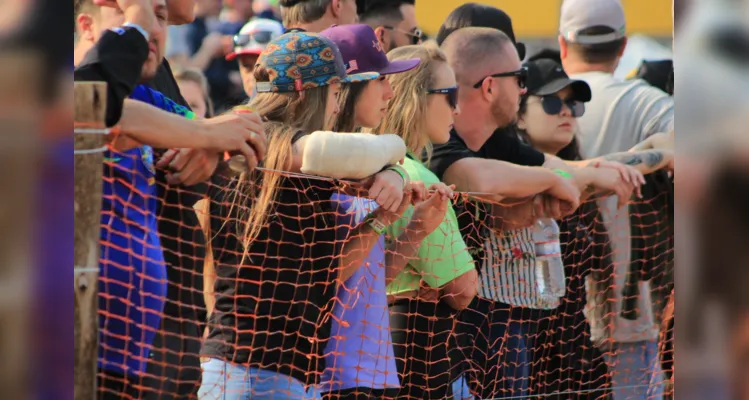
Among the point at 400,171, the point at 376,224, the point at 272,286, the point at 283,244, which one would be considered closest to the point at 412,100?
the point at 400,171

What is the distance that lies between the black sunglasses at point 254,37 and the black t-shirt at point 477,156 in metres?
1.60

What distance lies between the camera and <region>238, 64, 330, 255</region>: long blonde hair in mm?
3365

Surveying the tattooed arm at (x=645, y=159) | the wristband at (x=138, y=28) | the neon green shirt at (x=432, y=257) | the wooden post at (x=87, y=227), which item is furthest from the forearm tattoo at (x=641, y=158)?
the wooden post at (x=87, y=227)

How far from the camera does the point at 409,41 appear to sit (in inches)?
207

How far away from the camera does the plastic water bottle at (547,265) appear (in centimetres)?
440

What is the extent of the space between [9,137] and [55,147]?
0.12 meters

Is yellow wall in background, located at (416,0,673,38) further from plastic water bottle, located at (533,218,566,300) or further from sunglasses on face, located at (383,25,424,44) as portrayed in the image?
plastic water bottle, located at (533,218,566,300)

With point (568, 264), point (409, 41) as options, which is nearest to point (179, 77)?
point (409, 41)

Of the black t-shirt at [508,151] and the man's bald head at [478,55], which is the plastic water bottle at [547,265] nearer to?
the black t-shirt at [508,151]

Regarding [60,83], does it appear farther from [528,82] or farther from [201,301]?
[528,82]

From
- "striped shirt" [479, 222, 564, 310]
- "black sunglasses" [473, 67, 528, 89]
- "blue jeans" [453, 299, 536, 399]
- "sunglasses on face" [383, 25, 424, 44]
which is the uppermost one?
"sunglasses on face" [383, 25, 424, 44]

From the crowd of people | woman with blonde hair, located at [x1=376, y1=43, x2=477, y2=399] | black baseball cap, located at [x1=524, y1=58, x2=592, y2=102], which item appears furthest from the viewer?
black baseball cap, located at [x1=524, y1=58, x2=592, y2=102]

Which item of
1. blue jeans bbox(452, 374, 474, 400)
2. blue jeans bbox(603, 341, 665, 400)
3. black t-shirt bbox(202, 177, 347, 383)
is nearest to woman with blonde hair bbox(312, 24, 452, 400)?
black t-shirt bbox(202, 177, 347, 383)

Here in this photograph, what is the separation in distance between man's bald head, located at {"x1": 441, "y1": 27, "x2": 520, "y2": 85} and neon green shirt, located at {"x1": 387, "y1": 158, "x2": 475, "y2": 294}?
0.80 meters
